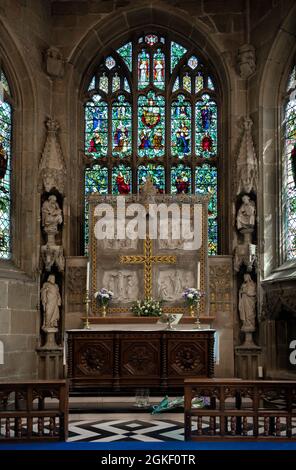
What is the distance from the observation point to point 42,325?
13.2 metres

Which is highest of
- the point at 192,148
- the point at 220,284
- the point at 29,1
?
the point at 29,1

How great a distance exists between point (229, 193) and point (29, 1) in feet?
17.5

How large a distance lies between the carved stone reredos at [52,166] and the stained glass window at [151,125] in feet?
6.58

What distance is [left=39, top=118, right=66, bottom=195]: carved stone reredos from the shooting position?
13.5 meters

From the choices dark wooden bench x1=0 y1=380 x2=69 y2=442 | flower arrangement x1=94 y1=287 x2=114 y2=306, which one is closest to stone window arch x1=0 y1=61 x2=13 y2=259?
flower arrangement x1=94 y1=287 x2=114 y2=306

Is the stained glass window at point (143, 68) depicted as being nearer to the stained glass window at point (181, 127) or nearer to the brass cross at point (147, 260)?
the stained glass window at point (181, 127)

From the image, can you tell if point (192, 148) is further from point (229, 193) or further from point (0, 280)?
point (0, 280)

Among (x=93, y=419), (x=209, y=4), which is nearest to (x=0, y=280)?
(x=93, y=419)

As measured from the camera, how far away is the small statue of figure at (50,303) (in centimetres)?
1317

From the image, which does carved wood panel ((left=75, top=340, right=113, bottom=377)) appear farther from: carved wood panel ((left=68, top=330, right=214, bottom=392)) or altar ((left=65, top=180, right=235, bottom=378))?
altar ((left=65, top=180, right=235, bottom=378))

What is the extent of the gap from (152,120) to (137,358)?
222 inches

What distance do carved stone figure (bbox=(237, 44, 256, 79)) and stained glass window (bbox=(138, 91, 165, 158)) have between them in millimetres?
1967

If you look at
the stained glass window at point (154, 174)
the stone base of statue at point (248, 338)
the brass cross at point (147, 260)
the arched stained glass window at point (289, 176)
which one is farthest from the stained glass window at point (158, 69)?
the stone base of statue at point (248, 338)

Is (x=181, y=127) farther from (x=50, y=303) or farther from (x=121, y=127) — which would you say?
(x=50, y=303)
